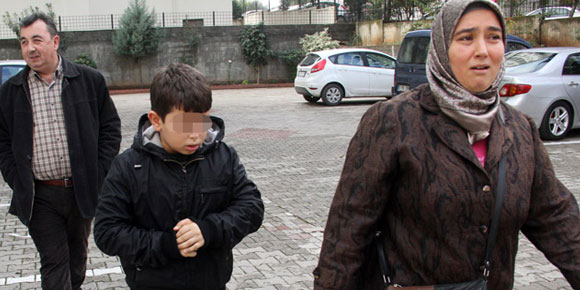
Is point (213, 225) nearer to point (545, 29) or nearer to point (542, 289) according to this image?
point (542, 289)

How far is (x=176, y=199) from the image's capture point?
8.23ft

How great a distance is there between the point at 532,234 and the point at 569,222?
0.43 ft

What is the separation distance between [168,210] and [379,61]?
16.0 meters

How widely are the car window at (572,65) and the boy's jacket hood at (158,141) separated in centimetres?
968

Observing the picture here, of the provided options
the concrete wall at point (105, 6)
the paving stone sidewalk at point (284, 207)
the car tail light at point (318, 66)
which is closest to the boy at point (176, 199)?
the paving stone sidewalk at point (284, 207)

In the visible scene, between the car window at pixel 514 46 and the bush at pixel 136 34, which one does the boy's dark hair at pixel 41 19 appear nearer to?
the car window at pixel 514 46

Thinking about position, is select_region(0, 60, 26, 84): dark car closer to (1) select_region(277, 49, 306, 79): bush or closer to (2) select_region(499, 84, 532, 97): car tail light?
(2) select_region(499, 84, 532, 97): car tail light

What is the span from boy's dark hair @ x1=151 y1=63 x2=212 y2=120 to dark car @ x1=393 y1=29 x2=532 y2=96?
40.6ft

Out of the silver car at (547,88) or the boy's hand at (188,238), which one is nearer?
the boy's hand at (188,238)

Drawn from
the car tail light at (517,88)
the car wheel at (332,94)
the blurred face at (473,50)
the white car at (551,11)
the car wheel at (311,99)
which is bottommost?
the car wheel at (311,99)

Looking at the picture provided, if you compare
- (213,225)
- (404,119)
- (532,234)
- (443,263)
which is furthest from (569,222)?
(213,225)

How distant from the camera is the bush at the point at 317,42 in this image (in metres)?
27.3

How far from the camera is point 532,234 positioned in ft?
7.27

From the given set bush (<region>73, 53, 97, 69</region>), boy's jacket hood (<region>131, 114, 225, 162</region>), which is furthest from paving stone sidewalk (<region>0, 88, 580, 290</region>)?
bush (<region>73, 53, 97, 69</region>)
